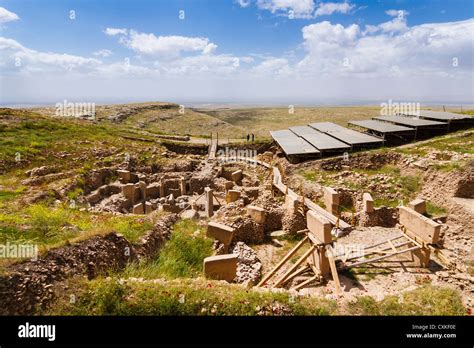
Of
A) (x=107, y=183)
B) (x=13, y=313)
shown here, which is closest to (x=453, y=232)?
(x=13, y=313)

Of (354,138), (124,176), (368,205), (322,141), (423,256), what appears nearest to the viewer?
(423,256)

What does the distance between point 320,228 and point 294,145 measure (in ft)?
56.1

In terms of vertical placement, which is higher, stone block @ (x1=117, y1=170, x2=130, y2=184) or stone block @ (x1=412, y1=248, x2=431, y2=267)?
stone block @ (x1=117, y1=170, x2=130, y2=184)

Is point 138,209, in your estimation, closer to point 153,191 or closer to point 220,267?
point 153,191

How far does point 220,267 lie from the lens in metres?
8.95

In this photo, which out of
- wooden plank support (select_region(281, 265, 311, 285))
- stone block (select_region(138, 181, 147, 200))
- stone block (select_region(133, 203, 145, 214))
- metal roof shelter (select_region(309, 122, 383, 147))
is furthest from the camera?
metal roof shelter (select_region(309, 122, 383, 147))

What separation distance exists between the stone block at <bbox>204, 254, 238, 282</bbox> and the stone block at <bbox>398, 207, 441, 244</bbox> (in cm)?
769

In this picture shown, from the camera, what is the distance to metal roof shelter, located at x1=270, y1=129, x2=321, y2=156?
23953mm

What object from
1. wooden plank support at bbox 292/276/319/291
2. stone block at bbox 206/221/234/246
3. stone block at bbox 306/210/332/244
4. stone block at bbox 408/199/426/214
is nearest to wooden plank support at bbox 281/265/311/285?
wooden plank support at bbox 292/276/319/291

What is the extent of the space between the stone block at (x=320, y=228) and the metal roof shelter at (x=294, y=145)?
528 inches

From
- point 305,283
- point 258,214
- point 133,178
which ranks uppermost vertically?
point 133,178

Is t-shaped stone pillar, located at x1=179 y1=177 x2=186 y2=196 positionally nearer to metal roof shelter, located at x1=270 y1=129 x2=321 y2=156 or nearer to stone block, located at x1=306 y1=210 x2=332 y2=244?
metal roof shelter, located at x1=270 y1=129 x2=321 y2=156

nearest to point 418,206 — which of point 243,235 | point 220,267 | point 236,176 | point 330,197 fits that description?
point 330,197

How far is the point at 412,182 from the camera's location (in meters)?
17.8
